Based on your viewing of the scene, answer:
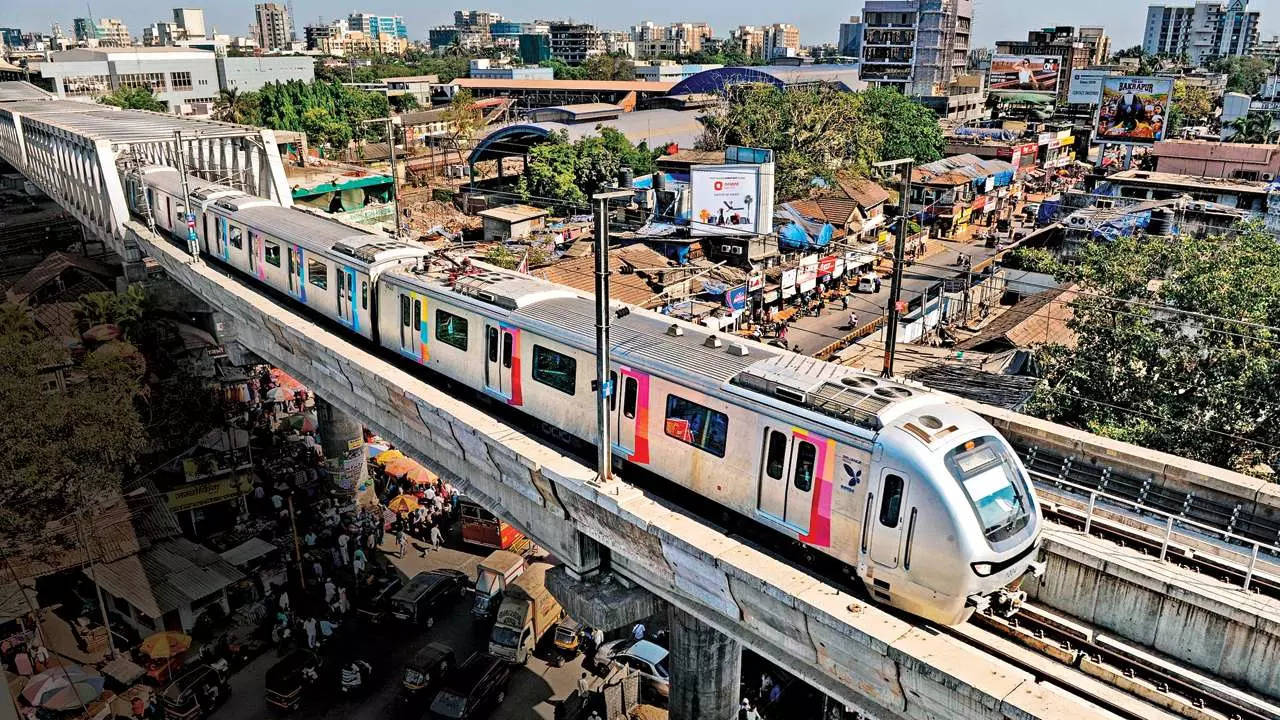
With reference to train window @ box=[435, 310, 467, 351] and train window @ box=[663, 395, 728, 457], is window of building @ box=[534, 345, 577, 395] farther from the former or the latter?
train window @ box=[435, 310, 467, 351]

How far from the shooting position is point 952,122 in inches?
3900

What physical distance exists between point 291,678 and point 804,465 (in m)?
13.0

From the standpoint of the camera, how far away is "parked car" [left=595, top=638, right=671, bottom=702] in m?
17.9

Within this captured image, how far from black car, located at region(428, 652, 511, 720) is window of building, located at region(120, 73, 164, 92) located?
282 ft

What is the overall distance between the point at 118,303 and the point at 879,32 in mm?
103150

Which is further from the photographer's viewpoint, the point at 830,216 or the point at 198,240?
the point at 830,216

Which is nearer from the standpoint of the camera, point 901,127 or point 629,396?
point 629,396

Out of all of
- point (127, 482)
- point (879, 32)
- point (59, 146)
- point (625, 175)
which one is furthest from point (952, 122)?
point (127, 482)

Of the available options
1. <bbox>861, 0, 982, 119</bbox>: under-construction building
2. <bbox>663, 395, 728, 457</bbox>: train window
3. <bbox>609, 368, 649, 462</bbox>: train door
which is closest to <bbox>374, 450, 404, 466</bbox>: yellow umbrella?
<bbox>609, 368, 649, 462</bbox>: train door

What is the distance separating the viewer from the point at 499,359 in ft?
Answer: 49.8

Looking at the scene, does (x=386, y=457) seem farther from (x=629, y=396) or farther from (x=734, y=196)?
(x=734, y=196)

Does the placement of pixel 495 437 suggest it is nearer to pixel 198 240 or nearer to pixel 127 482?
pixel 127 482

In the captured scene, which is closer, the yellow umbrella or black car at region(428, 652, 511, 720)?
black car at region(428, 652, 511, 720)

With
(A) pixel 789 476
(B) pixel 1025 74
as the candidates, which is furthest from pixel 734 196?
(B) pixel 1025 74
